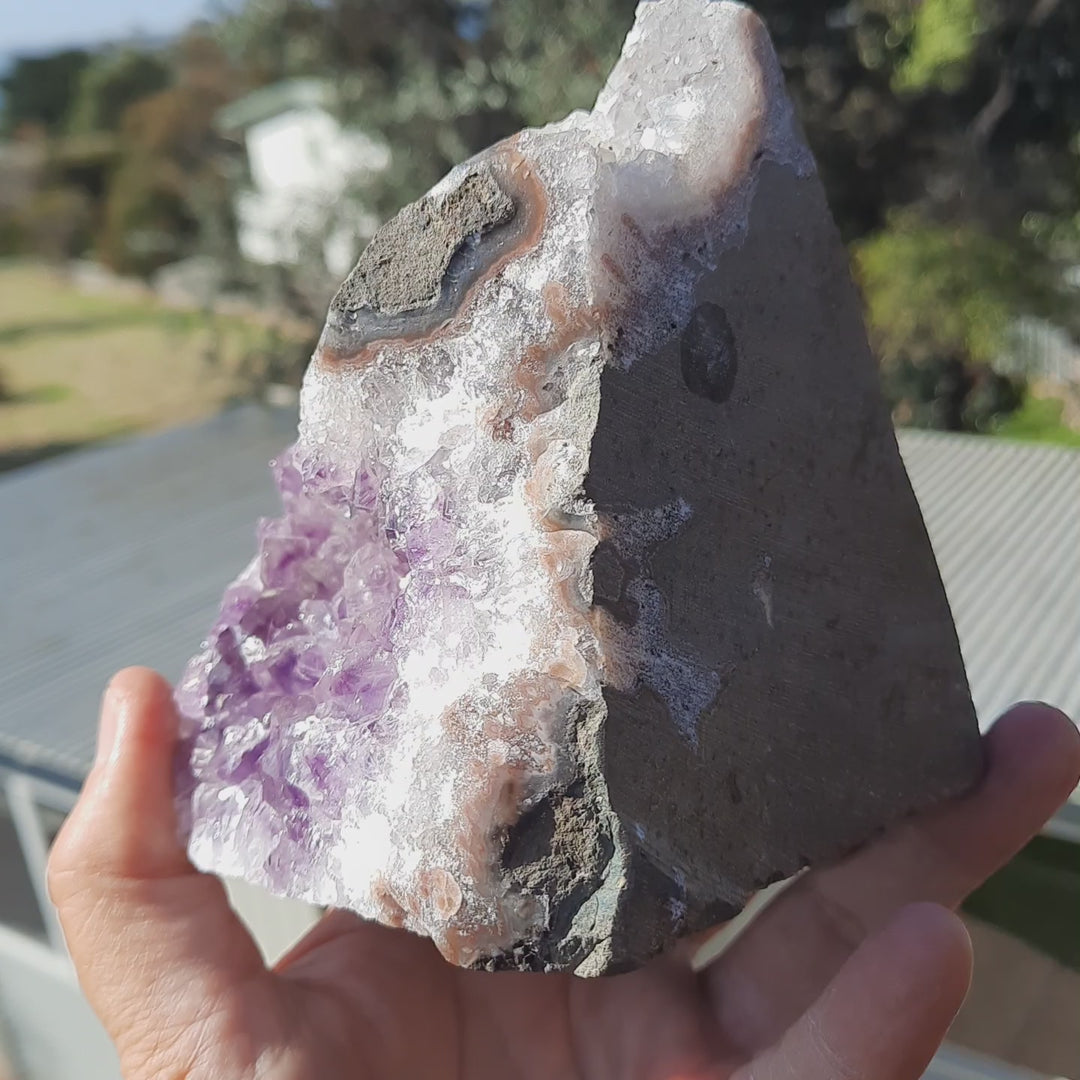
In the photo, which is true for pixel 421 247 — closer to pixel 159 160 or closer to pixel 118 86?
pixel 159 160

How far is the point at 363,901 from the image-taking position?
0.97m

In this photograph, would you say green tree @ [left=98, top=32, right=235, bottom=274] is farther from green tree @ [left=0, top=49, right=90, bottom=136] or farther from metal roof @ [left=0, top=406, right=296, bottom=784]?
metal roof @ [left=0, top=406, right=296, bottom=784]

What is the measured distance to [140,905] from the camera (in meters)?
1.15

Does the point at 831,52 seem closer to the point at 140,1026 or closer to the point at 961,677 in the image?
the point at 961,677

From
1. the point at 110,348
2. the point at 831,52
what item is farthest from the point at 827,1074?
the point at 110,348

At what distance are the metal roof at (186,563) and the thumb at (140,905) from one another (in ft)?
2.46

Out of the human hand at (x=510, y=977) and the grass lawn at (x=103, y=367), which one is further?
the grass lawn at (x=103, y=367)

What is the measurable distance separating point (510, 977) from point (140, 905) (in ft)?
1.56

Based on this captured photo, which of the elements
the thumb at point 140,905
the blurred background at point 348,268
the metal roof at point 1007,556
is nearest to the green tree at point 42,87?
the blurred background at point 348,268

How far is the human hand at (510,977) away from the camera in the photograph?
37.3 inches

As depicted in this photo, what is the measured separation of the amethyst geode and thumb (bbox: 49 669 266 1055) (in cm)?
5

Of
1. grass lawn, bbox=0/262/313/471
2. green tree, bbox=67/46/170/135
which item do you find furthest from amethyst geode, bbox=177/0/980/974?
green tree, bbox=67/46/170/135

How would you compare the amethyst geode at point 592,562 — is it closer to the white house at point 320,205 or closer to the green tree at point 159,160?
the white house at point 320,205

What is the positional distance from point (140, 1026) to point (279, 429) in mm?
2954
